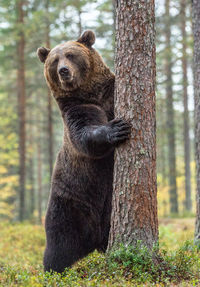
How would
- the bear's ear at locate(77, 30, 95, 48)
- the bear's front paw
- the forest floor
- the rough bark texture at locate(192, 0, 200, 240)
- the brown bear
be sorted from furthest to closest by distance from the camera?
the rough bark texture at locate(192, 0, 200, 240) < the bear's ear at locate(77, 30, 95, 48) < the brown bear < the bear's front paw < the forest floor

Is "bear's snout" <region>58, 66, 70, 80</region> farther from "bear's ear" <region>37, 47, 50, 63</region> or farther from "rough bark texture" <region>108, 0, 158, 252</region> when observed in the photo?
"rough bark texture" <region>108, 0, 158, 252</region>

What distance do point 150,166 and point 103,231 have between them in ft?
6.12

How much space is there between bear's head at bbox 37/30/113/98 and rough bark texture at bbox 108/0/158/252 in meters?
1.27

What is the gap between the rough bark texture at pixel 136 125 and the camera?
4371mm

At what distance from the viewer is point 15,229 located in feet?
42.8

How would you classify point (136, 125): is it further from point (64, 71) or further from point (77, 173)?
point (64, 71)

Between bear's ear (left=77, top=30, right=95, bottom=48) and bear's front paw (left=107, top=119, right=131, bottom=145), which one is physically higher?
bear's ear (left=77, top=30, right=95, bottom=48)

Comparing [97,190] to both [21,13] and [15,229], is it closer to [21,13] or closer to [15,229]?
[15,229]

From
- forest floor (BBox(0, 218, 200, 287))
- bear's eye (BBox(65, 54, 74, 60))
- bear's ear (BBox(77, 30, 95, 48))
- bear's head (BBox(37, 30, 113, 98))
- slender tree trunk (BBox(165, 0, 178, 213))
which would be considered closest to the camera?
forest floor (BBox(0, 218, 200, 287))

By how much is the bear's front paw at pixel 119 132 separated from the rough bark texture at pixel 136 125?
0.24ft

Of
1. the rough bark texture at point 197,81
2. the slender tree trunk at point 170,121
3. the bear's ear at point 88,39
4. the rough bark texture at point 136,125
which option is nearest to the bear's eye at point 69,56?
the bear's ear at point 88,39

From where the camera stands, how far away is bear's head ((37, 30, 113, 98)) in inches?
225

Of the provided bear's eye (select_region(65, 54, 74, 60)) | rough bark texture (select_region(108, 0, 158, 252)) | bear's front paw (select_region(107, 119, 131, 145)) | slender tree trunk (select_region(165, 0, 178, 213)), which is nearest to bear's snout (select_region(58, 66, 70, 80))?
bear's eye (select_region(65, 54, 74, 60))

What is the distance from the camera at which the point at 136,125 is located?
4.46 m
